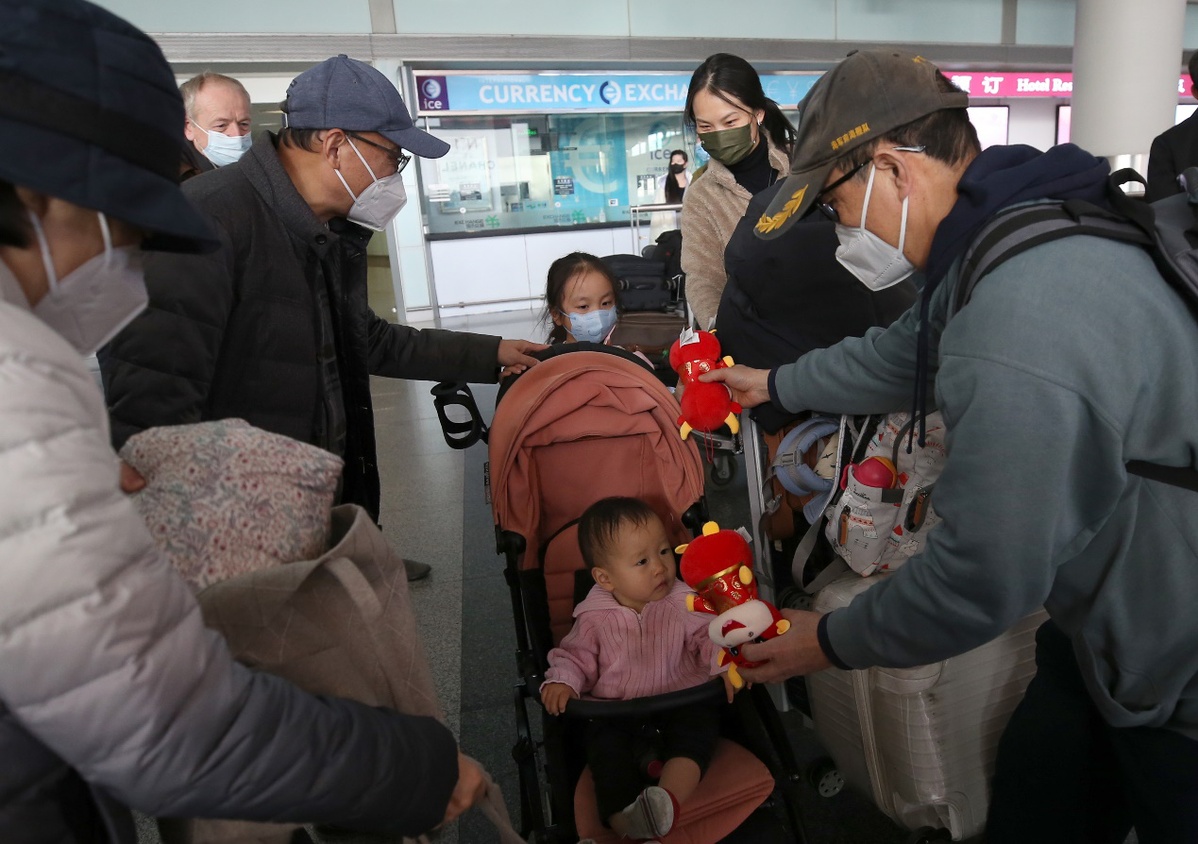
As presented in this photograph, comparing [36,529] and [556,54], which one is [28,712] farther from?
[556,54]

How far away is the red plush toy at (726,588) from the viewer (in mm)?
1409

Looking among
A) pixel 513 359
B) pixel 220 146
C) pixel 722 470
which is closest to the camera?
pixel 513 359

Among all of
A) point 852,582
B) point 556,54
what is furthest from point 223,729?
point 556,54

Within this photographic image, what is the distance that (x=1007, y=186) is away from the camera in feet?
3.44

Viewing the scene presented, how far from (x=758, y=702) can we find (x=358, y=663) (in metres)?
1.02

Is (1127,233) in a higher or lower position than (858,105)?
lower

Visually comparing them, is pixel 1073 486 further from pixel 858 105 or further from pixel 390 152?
pixel 390 152

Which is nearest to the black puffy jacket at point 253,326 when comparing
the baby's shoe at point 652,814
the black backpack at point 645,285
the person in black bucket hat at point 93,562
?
the person in black bucket hat at point 93,562

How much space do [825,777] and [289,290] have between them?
5.85 ft

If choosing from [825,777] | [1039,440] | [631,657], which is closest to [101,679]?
[1039,440]

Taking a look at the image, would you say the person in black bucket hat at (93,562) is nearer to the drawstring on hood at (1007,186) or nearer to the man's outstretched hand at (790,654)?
the man's outstretched hand at (790,654)

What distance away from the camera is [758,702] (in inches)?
67.9

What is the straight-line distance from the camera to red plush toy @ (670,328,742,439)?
6.54 ft

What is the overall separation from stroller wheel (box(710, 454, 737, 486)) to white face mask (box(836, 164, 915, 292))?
286 cm
